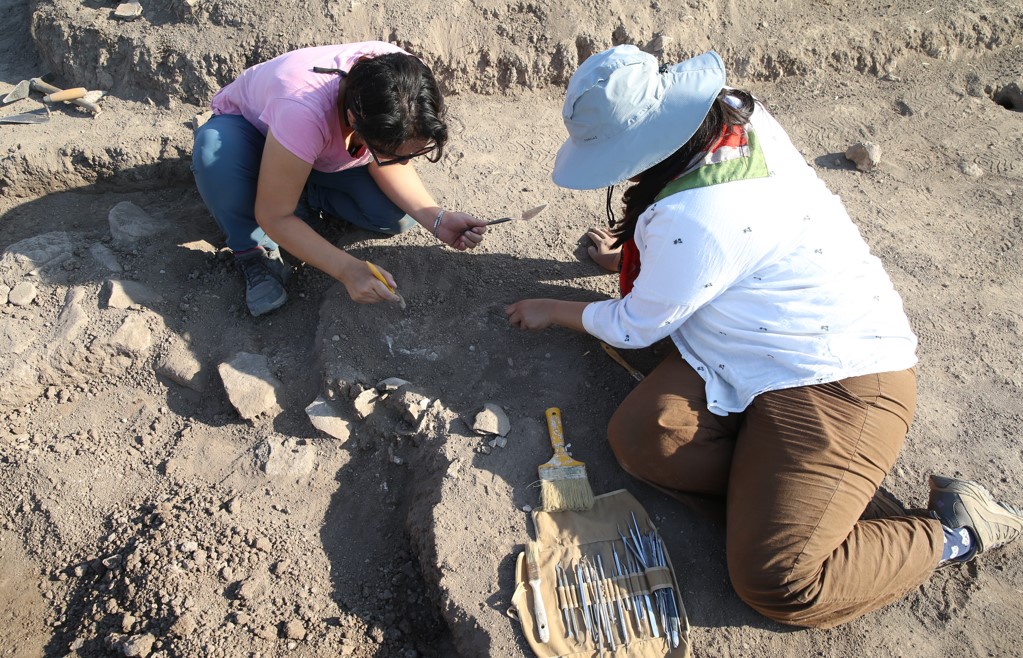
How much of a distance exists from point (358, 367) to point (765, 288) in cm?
132

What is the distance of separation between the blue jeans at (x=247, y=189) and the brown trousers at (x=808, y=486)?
4.12 feet

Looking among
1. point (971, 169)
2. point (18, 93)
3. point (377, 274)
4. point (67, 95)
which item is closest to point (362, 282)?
point (377, 274)

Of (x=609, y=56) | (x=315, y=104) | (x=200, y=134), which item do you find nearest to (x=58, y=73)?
(x=200, y=134)

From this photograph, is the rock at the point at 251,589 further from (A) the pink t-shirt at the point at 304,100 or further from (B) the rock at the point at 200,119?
(B) the rock at the point at 200,119

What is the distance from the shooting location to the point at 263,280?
2.55m

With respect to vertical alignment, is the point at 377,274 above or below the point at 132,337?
above

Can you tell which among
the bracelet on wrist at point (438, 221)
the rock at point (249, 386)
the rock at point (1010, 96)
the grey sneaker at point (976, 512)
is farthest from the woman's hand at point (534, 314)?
the rock at point (1010, 96)

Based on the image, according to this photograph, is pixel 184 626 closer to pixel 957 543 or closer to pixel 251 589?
pixel 251 589

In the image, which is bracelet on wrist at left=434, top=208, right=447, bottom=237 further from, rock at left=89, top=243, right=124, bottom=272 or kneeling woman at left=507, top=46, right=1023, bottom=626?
rock at left=89, top=243, right=124, bottom=272

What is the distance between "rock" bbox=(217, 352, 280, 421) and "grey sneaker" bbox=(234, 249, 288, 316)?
0.22m

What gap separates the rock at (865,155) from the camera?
10.7ft

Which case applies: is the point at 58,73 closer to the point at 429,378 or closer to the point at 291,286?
the point at 291,286

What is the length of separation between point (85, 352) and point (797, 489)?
91.0 inches

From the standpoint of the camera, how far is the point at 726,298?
1923mm
